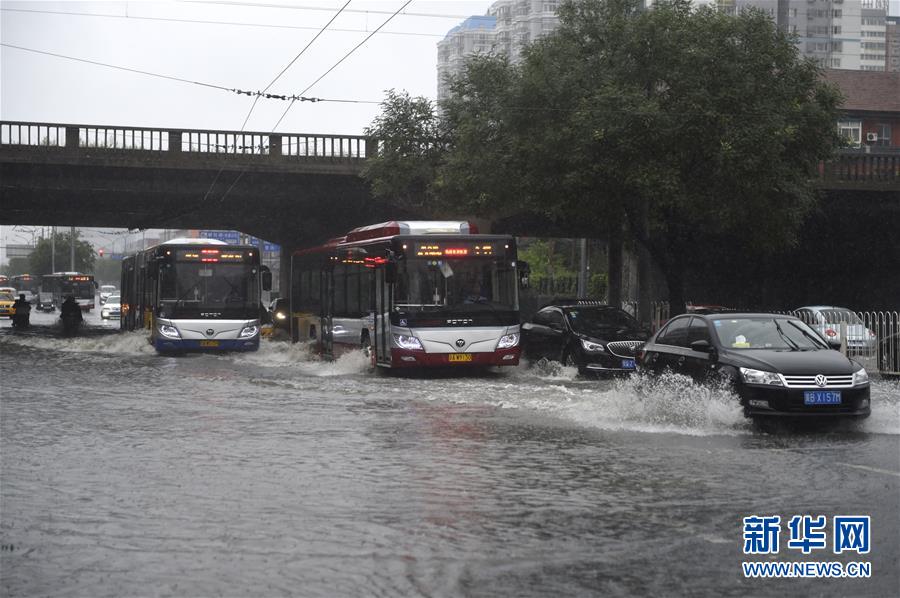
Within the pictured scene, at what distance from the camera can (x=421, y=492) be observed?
30.9ft

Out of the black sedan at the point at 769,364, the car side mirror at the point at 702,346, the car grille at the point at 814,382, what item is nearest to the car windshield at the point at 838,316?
the black sedan at the point at 769,364

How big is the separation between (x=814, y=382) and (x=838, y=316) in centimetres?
1715

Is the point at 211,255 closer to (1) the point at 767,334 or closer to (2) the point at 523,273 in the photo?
(2) the point at 523,273

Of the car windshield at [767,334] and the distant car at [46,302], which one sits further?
the distant car at [46,302]

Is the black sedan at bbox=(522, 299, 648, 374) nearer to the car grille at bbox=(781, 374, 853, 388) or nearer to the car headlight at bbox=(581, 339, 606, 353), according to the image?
the car headlight at bbox=(581, 339, 606, 353)

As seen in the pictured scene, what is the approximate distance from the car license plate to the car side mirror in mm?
1468

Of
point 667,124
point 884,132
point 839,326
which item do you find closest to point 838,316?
point 839,326

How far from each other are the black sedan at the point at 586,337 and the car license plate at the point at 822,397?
8982 mm

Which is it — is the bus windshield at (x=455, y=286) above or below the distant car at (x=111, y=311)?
above

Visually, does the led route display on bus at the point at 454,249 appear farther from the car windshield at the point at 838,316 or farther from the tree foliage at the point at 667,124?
the car windshield at the point at 838,316

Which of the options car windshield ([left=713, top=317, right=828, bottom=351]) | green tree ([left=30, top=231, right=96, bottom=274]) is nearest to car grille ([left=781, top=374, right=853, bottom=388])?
car windshield ([left=713, top=317, right=828, bottom=351])

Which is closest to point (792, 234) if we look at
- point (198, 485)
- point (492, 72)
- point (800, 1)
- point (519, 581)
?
point (492, 72)

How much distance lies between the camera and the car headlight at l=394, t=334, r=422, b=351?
2158cm

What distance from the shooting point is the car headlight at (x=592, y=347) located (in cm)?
2222
